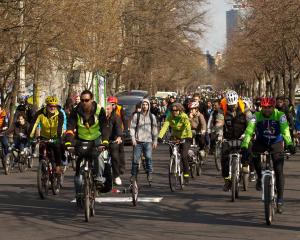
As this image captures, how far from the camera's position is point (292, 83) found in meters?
44.8

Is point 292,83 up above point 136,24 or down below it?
below

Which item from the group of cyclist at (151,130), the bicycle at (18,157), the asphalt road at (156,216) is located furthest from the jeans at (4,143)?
the asphalt road at (156,216)

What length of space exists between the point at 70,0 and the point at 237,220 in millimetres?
17131

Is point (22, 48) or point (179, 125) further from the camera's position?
point (22, 48)

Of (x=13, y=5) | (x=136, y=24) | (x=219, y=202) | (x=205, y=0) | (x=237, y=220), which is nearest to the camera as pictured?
(x=237, y=220)

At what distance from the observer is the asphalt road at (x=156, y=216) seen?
9828 millimetres

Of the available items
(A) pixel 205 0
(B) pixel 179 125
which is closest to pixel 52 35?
(B) pixel 179 125

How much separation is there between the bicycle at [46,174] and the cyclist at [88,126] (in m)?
2.04

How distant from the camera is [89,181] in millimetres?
11109

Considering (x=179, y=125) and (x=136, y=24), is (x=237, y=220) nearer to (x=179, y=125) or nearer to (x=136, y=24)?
(x=179, y=125)

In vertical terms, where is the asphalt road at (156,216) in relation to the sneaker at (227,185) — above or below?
below

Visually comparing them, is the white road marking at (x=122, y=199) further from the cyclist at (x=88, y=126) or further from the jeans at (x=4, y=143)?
the jeans at (x=4, y=143)

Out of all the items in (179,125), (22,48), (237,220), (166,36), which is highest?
(166,36)

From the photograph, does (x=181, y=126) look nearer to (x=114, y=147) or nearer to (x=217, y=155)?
(x=114, y=147)
